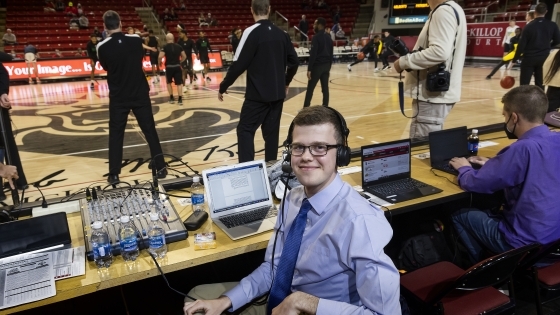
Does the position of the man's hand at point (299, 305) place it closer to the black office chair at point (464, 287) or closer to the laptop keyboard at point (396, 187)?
the black office chair at point (464, 287)

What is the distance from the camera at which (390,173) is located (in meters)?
2.67

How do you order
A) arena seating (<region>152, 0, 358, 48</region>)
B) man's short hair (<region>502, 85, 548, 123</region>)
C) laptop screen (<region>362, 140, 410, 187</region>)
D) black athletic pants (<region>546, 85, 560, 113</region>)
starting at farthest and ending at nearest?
arena seating (<region>152, 0, 358, 48</region>) → black athletic pants (<region>546, 85, 560, 113</region>) → laptop screen (<region>362, 140, 410, 187</region>) → man's short hair (<region>502, 85, 548, 123</region>)

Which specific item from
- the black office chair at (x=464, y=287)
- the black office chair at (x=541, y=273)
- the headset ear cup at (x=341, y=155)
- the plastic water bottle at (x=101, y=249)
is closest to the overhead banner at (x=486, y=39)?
the black office chair at (x=541, y=273)

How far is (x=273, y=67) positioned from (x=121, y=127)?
1.67 metres

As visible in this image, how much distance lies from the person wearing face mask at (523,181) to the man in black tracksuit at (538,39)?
209 inches

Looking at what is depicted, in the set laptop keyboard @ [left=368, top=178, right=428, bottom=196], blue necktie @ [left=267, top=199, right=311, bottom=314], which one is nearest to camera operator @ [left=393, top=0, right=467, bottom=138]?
laptop keyboard @ [left=368, top=178, right=428, bottom=196]

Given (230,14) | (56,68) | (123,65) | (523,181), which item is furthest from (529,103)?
(230,14)

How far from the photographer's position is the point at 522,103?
2301 millimetres

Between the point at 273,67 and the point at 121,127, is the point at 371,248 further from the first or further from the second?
the point at 121,127

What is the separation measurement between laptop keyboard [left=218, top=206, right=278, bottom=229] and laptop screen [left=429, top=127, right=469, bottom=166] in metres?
1.34

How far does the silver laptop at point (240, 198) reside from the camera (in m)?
2.13

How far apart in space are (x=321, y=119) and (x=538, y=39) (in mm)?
6698

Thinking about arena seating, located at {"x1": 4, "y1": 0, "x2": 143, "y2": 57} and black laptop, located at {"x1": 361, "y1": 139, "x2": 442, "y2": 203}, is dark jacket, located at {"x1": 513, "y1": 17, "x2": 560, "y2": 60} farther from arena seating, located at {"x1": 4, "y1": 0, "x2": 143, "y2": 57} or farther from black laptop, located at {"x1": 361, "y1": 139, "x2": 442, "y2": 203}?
arena seating, located at {"x1": 4, "y1": 0, "x2": 143, "y2": 57}

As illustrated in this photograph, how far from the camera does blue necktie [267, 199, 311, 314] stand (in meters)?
1.57
